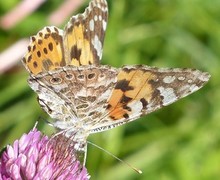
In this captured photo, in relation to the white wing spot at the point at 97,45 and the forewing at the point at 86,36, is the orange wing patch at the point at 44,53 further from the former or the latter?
the white wing spot at the point at 97,45

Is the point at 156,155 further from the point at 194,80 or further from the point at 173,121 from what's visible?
the point at 194,80

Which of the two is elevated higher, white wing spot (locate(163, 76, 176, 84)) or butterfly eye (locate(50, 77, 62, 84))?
butterfly eye (locate(50, 77, 62, 84))

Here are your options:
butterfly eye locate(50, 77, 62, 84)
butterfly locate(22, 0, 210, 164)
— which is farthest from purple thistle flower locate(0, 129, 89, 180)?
butterfly eye locate(50, 77, 62, 84)

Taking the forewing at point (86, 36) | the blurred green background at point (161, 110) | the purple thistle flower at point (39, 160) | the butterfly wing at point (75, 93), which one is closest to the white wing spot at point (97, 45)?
the forewing at point (86, 36)

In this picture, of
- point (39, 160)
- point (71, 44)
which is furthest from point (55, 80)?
point (39, 160)

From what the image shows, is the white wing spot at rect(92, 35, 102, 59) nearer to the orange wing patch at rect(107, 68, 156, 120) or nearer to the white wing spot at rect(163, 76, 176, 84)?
the orange wing patch at rect(107, 68, 156, 120)

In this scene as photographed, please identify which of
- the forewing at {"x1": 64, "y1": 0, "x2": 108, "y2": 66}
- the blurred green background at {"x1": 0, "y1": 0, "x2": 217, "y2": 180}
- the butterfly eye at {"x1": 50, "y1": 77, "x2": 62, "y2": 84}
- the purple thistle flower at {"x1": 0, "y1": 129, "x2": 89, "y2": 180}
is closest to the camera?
the purple thistle flower at {"x1": 0, "y1": 129, "x2": 89, "y2": 180}

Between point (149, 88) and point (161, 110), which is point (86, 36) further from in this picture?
point (161, 110)
